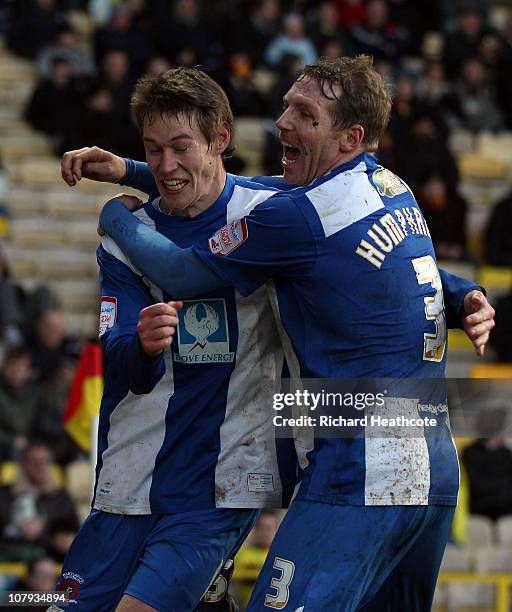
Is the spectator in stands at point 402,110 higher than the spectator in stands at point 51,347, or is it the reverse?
the spectator in stands at point 402,110

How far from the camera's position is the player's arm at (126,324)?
5.06 metres

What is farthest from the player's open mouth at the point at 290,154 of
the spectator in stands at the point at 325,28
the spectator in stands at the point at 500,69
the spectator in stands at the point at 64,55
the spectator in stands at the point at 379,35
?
the spectator in stands at the point at 500,69

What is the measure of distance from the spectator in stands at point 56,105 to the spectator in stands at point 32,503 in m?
4.94

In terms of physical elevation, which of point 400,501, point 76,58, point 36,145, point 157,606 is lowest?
point 157,606

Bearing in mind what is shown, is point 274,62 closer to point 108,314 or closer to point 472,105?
point 472,105

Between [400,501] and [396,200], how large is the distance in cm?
107

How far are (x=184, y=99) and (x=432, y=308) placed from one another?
119 centimetres

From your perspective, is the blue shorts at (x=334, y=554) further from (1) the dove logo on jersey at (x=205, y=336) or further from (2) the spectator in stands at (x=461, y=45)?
(2) the spectator in stands at (x=461, y=45)

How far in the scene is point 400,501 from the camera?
5031mm

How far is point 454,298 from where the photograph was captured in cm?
545

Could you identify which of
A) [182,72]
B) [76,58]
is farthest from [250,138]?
[182,72]

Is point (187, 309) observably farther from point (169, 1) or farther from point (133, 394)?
point (169, 1)

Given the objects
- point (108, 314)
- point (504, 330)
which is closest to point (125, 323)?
point (108, 314)

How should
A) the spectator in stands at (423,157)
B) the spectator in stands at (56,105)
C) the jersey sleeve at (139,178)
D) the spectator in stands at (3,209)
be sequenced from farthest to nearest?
1. the spectator in stands at (423,157)
2. the spectator in stands at (56,105)
3. the spectator in stands at (3,209)
4. the jersey sleeve at (139,178)
